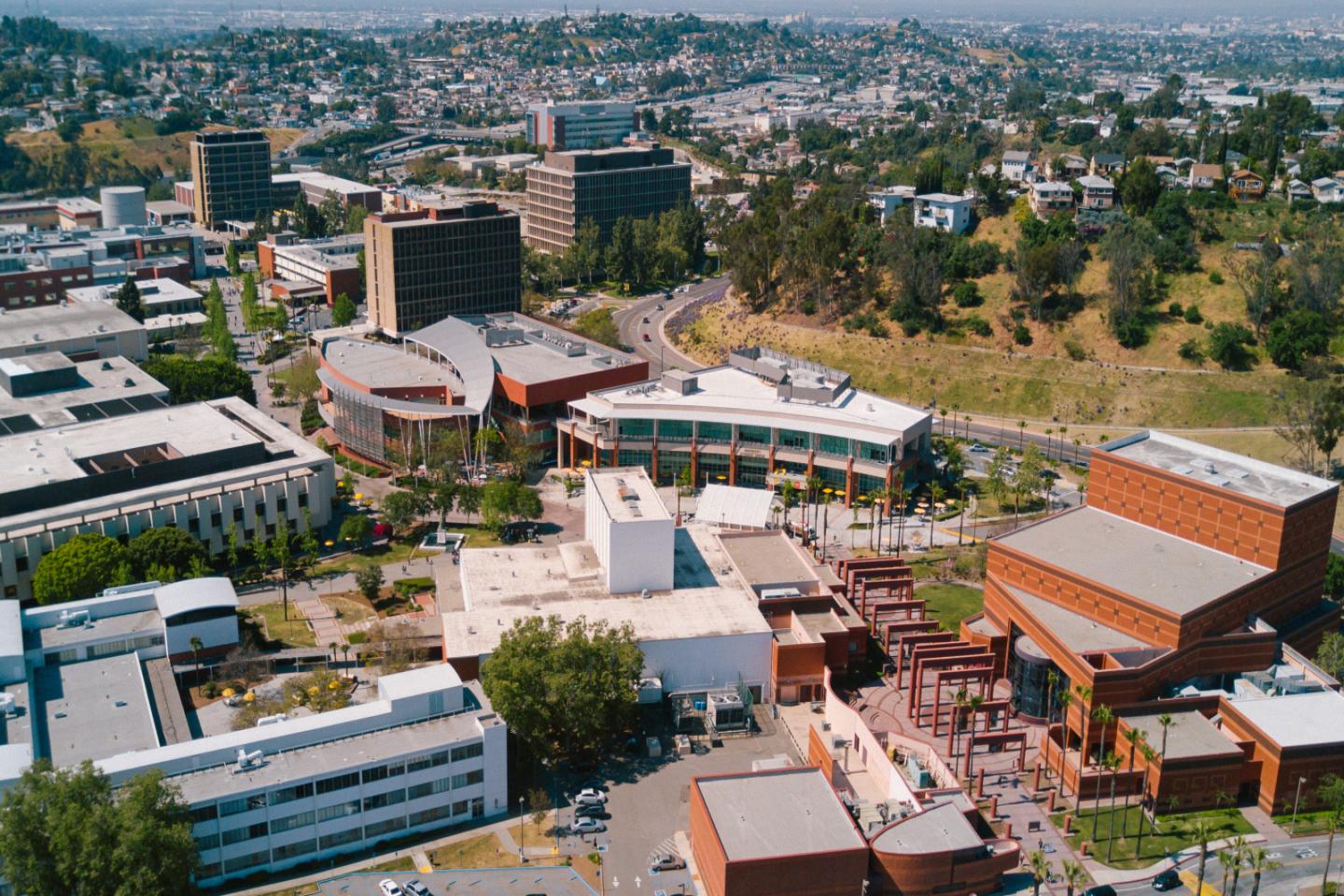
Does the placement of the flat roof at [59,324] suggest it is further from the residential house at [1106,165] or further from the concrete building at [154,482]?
the residential house at [1106,165]

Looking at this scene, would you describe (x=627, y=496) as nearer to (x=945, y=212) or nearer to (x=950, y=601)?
(x=950, y=601)

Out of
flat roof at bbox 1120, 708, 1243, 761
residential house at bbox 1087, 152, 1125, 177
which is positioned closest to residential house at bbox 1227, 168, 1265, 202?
residential house at bbox 1087, 152, 1125, 177

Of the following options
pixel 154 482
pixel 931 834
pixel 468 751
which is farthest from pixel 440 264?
pixel 931 834

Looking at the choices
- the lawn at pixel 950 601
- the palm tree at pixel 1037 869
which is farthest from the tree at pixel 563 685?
the lawn at pixel 950 601

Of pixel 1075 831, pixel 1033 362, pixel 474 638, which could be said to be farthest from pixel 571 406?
pixel 1075 831

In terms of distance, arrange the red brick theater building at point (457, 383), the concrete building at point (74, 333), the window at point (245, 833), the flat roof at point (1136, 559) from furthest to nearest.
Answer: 1. the concrete building at point (74, 333)
2. the red brick theater building at point (457, 383)
3. the flat roof at point (1136, 559)
4. the window at point (245, 833)

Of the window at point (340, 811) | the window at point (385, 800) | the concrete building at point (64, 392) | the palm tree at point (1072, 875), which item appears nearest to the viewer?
the palm tree at point (1072, 875)

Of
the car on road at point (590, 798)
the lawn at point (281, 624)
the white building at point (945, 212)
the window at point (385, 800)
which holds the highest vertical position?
the white building at point (945, 212)
